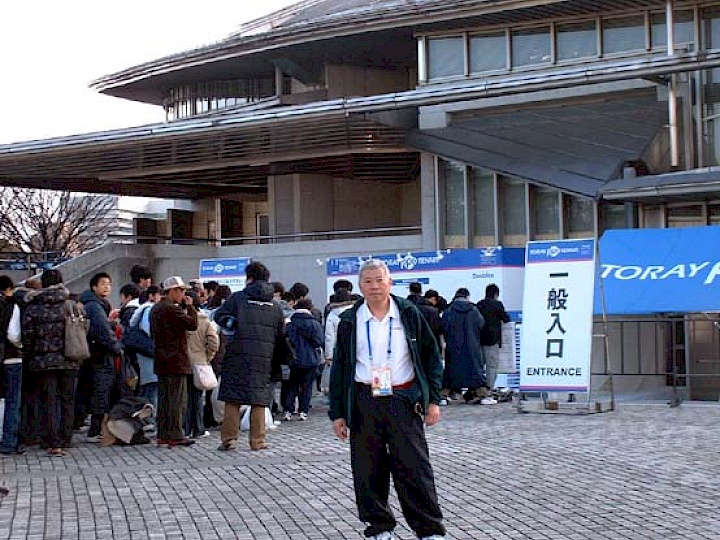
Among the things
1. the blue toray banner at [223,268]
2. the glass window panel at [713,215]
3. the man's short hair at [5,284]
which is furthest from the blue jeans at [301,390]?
the glass window panel at [713,215]

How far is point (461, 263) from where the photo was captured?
19750mm

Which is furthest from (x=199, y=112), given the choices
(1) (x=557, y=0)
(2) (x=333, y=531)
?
(2) (x=333, y=531)

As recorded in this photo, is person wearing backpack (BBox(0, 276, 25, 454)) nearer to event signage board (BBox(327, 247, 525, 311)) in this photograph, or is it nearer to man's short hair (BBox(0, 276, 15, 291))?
man's short hair (BBox(0, 276, 15, 291))

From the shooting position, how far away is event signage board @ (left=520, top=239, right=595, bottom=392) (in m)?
15.1

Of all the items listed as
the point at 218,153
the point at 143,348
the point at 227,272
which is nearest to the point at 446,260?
the point at 227,272

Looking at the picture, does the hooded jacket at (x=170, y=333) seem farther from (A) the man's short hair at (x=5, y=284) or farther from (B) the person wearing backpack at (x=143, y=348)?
(A) the man's short hair at (x=5, y=284)

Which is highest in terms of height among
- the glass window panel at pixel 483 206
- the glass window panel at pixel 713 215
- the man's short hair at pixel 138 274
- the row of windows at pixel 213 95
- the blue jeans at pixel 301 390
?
the row of windows at pixel 213 95

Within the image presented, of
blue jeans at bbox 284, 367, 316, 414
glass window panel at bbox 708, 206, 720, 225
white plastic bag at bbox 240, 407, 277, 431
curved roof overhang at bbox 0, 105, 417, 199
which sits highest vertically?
curved roof overhang at bbox 0, 105, 417, 199

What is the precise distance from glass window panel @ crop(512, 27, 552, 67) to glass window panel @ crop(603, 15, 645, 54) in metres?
1.43

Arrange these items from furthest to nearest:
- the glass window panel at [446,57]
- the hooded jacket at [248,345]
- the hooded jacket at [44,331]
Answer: the glass window panel at [446,57], the hooded jacket at [248,345], the hooded jacket at [44,331]

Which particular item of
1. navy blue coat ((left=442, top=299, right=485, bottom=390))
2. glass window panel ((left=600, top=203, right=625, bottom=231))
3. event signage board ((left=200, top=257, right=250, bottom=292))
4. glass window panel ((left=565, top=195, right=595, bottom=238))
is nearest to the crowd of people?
navy blue coat ((left=442, top=299, right=485, bottom=390))

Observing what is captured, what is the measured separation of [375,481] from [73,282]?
2749 cm

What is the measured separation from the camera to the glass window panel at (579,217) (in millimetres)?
26594

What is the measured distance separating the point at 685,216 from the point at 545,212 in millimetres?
4286
